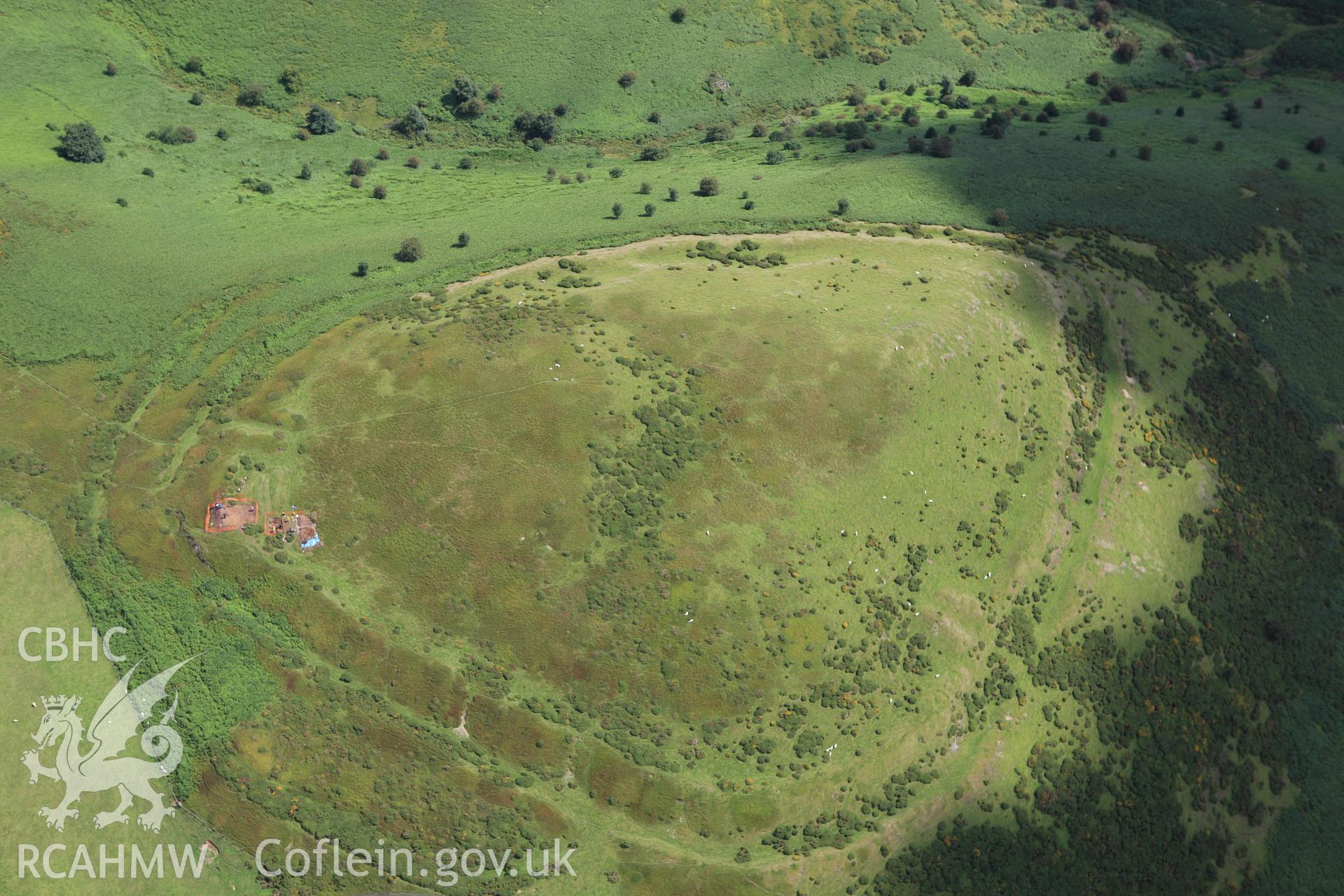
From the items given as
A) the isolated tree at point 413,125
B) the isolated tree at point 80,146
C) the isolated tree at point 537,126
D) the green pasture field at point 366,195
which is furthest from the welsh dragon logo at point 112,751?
the isolated tree at point 537,126

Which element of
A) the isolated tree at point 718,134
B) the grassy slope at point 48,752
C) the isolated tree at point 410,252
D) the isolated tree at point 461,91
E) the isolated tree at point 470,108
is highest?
the isolated tree at point 461,91

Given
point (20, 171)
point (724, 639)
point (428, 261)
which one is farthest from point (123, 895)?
point (20, 171)

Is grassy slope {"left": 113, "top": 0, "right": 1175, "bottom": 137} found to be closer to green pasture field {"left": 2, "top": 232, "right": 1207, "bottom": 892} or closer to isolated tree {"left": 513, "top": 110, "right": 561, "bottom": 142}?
isolated tree {"left": 513, "top": 110, "right": 561, "bottom": 142}

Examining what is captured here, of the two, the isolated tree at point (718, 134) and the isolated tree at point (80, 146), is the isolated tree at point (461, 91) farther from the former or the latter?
the isolated tree at point (80, 146)

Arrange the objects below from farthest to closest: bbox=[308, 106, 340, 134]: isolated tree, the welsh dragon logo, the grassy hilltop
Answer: bbox=[308, 106, 340, 134]: isolated tree → the grassy hilltop → the welsh dragon logo

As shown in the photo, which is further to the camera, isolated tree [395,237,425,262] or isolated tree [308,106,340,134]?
isolated tree [308,106,340,134]

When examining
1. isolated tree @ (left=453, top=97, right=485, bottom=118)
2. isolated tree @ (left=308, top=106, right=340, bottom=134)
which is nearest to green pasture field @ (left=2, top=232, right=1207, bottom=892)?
isolated tree @ (left=453, top=97, right=485, bottom=118)

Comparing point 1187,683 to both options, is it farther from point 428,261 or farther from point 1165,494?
point 428,261
